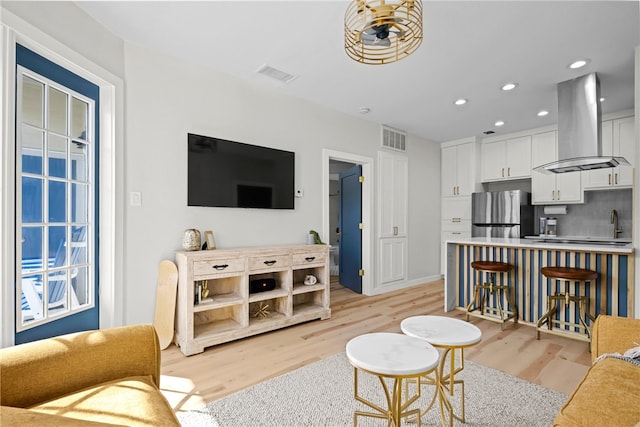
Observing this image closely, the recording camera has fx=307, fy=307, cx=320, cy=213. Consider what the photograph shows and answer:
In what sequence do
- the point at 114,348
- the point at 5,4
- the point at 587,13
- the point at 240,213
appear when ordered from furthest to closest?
1. the point at 240,213
2. the point at 587,13
3. the point at 5,4
4. the point at 114,348

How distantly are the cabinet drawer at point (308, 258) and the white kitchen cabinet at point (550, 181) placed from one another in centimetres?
374

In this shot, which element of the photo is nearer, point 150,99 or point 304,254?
point 150,99

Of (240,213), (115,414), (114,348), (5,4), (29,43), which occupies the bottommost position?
(115,414)

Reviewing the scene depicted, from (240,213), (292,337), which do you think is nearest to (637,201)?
(292,337)

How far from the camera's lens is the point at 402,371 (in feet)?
3.90

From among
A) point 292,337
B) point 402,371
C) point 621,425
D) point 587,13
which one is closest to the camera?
point 621,425

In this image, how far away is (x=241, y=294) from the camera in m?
2.89

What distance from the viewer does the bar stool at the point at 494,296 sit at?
3244 mm

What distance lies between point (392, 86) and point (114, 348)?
11.0 feet

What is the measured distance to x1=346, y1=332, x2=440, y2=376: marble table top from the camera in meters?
1.21

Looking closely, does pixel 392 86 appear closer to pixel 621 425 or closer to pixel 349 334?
pixel 349 334

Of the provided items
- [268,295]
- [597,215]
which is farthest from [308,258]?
[597,215]

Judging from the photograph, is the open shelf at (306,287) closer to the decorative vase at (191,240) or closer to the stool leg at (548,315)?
the decorative vase at (191,240)

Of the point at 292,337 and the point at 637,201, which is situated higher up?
the point at 637,201
